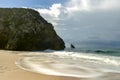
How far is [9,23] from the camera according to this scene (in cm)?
4562

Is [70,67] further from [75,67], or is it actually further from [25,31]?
[25,31]

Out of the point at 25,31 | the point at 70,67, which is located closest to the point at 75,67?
the point at 70,67

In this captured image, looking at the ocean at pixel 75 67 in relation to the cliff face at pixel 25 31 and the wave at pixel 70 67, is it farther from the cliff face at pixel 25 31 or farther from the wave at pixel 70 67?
the cliff face at pixel 25 31

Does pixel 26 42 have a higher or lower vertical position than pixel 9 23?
lower

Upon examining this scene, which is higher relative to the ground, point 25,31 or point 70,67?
point 25,31

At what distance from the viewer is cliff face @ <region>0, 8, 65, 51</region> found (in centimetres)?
4312

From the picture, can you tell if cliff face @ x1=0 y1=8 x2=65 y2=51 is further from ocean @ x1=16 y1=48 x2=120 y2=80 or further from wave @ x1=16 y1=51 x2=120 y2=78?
wave @ x1=16 y1=51 x2=120 y2=78

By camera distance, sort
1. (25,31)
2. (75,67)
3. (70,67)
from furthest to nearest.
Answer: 1. (25,31)
2. (75,67)
3. (70,67)

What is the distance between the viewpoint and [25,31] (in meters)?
43.8

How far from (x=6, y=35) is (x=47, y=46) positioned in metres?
8.29

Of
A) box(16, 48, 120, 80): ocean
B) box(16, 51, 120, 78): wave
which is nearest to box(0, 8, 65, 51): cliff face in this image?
box(16, 48, 120, 80): ocean

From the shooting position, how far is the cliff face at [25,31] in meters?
43.1

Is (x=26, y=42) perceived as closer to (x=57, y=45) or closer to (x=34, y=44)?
(x=34, y=44)

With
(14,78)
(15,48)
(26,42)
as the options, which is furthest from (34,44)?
(14,78)
